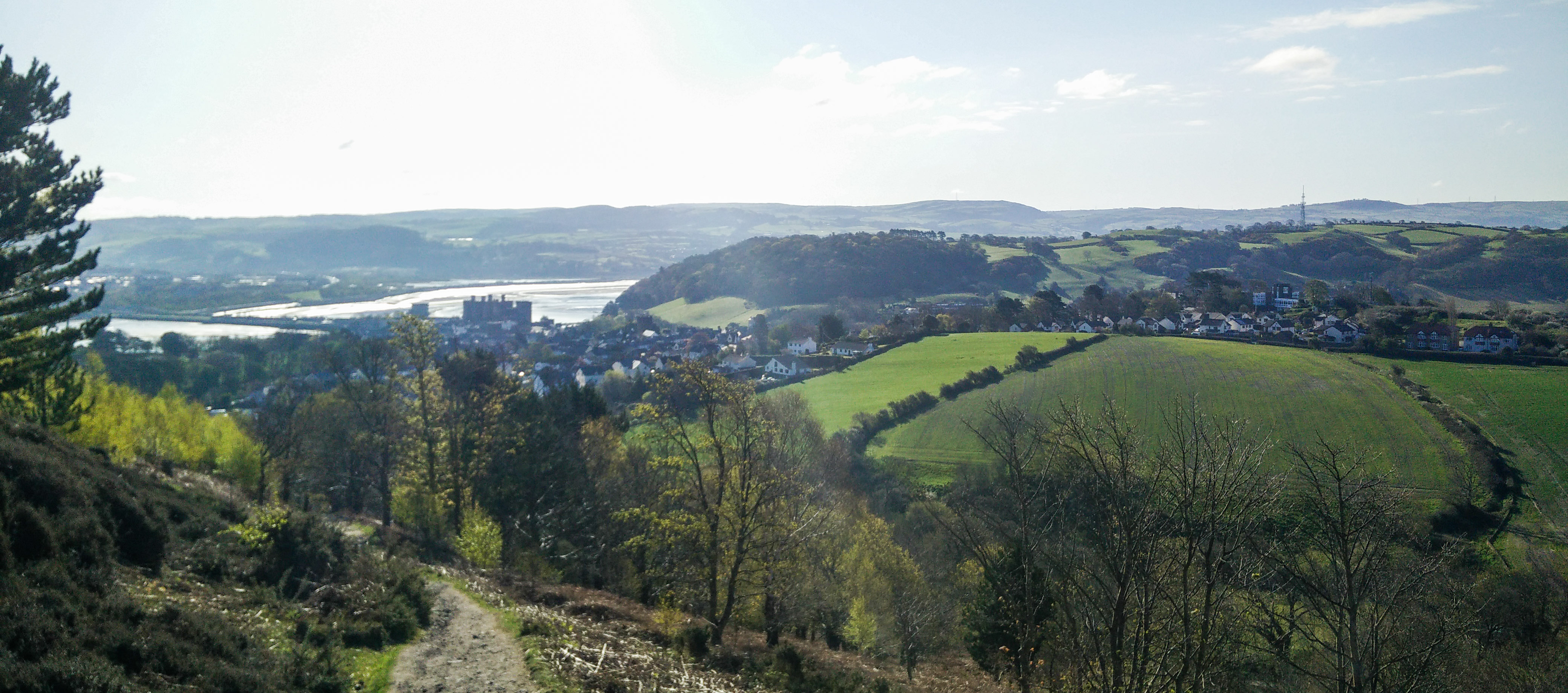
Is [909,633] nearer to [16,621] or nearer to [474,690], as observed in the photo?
[474,690]

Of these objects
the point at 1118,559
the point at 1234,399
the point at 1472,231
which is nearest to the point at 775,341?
the point at 1234,399

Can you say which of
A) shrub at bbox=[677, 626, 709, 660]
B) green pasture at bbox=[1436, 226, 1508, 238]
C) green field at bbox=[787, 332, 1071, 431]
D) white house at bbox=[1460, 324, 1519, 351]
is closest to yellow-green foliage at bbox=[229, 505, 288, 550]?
shrub at bbox=[677, 626, 709, 660]

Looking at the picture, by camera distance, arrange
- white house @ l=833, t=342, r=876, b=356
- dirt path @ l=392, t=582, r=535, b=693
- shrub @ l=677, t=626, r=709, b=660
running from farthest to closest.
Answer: white house @ l=833, t=342, r=876, b=356, shrub @ l=677, t=626, r=709, b=660, dirt path @ l=392, t=582, r=535, b=693

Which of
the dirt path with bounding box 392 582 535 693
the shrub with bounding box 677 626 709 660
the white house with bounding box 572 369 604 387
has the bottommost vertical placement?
the white house with bounding box 572 369 604 387

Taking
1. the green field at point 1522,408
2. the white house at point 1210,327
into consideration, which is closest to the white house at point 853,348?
the white house at point 1210,327

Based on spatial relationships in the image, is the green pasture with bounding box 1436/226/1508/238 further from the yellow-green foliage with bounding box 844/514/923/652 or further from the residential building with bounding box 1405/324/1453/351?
the yellow-green foliage with bounding box 844/514/923/652

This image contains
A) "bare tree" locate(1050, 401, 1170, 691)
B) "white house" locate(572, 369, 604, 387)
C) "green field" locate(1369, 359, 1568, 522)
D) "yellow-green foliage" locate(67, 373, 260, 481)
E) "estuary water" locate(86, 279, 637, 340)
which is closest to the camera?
"bare tree" locate(1050, 401, 1170, 691)

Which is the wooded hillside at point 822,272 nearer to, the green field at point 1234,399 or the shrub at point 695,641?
the green field at point 1234,399
